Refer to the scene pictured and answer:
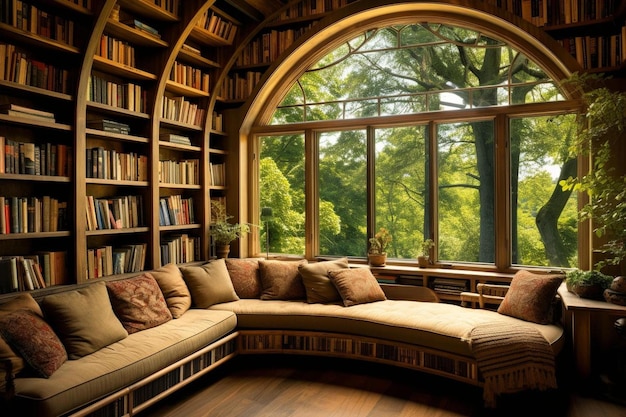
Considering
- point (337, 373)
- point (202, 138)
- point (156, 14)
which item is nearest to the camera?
point (337, 373)

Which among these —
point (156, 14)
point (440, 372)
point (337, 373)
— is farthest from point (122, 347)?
point (156, 14)

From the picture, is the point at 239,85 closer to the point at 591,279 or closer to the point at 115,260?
the point at 115,260

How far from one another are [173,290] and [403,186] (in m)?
2.64

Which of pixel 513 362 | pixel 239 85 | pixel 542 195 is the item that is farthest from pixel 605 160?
pixel 239 85

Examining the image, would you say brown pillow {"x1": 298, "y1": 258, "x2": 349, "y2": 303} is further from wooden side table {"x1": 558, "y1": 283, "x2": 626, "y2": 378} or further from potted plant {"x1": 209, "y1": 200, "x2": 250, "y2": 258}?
wooden side table {"x1": 558, "y1": 283, "x2": 626, "y2": 378}

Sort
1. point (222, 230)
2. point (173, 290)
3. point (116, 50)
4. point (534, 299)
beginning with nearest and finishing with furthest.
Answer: point (534, 299)
point (173, 290)
point (116, 50)
point (222, 230)

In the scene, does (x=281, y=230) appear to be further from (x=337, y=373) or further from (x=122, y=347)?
(x=122, y=347)

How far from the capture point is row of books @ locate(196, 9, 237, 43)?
489 cm

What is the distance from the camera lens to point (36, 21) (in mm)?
3434

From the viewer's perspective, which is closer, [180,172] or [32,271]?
[32,271]

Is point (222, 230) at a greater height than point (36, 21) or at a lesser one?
lesser

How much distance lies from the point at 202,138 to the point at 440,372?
345cm

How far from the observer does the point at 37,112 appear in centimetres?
346

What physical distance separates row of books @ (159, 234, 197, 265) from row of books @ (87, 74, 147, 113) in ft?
4.43
